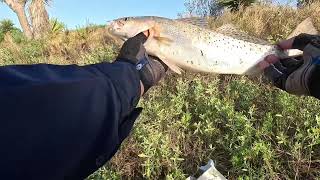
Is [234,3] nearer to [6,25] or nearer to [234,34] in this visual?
[234,34]

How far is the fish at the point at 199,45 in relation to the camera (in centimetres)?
311

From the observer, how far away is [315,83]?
209 centimetres

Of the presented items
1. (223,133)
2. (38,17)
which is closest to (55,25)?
(38,17)

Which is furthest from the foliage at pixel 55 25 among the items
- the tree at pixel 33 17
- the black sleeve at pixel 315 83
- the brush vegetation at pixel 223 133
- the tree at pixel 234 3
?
the black sleeve at pixel 315 83

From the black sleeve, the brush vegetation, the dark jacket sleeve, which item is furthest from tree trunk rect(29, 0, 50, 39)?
the dark jacket sleeve

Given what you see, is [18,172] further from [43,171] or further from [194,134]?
[194,134]

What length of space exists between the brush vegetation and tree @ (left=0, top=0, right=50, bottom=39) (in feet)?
36.9

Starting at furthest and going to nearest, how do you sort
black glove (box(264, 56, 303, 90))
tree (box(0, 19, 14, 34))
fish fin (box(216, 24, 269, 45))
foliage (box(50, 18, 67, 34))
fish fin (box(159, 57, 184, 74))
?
tree (box(0, 19, 14, 34)), foliage (box(50, 18, 67, 34)), fish fin (box(216, 24, 269, 45)), fish fin (box(159, 57, 184, 74)), black glove (box(264, 56, 303, 90))

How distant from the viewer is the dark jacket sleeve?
941 millimetres

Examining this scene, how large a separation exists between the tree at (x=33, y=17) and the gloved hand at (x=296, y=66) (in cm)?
1306

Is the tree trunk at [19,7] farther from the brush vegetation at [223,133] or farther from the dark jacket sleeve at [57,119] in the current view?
the dark jacket sleeve at [57,119]

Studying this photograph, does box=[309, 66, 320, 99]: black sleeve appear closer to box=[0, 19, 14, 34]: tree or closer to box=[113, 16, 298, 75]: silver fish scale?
box=[113, 16, 298, 75]: silver fish scale

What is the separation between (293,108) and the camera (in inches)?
155

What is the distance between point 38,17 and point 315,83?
1488 cm
